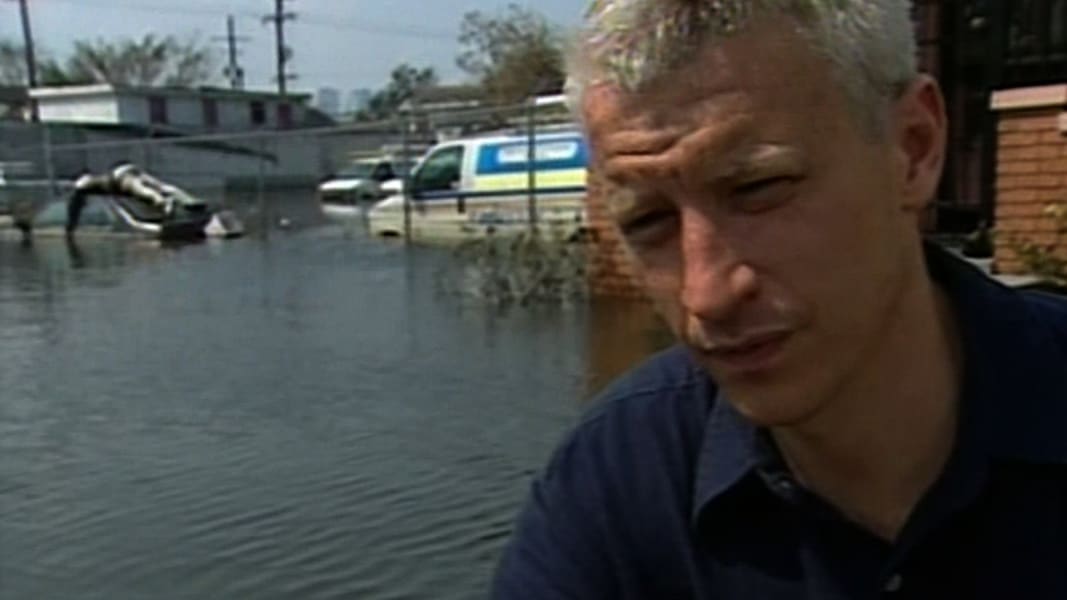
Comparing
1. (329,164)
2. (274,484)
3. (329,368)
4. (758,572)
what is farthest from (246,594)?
(329,164)

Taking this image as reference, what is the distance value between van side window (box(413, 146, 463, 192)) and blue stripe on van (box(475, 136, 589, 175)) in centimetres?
71

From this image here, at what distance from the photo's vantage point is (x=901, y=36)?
1.31 m

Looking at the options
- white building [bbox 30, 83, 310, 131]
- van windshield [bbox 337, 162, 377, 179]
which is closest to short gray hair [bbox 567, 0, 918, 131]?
van windshield [bbox 337, 162, 377, 179]

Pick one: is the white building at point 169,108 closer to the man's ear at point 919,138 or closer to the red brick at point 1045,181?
the red brick at point 1045,181

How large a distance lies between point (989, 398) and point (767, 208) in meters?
0.32

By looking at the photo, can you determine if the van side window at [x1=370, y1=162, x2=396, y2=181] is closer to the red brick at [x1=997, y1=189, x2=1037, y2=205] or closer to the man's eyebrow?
the red brick at [x1=997, y1=189, x2=1037, y2=205]

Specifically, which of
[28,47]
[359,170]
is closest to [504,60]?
[359,170]

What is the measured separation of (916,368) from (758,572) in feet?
0.78

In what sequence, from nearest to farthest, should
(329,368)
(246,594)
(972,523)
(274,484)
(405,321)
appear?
(972,523) < (246,594) < (274,484) < (329,368) < (405,321)

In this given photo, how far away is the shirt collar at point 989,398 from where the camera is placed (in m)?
1.42

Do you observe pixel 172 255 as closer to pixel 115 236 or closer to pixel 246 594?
pixel 115 236

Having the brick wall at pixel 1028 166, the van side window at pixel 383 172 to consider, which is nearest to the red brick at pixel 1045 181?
the brick wall at pixel 1028 166

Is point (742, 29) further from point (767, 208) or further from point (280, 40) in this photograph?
point (280, 40)

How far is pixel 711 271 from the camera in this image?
1284mm
